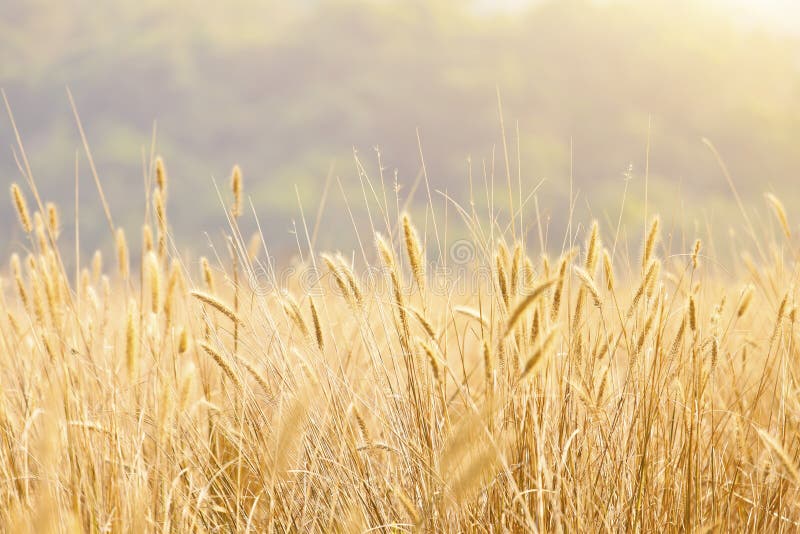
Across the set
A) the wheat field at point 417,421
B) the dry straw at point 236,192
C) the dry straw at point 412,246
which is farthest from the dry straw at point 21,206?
the dry straw at point 412,246

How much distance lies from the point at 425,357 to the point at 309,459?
579 millimetres

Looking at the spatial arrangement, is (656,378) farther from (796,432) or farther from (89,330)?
(89,330)

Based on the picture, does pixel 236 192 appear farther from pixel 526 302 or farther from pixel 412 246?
pixel 526 302

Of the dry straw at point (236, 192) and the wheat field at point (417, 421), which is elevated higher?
the dry straw at point (236, 192)

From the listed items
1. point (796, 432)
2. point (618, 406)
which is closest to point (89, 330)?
point (618, 406)

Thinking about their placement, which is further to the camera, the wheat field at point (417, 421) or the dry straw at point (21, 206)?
the dry straw at point (21, 206)

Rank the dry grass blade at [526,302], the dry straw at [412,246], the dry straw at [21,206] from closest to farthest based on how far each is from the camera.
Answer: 1. the dry grass blade at [526,302]
2. the dry straw at [412,246]
3. the dry straw at [21,206]

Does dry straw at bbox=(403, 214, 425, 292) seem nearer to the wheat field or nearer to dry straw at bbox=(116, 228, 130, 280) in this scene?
the wheat field

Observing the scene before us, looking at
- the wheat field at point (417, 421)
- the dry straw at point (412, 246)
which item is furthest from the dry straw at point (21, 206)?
the dry straw at point (412, 246)

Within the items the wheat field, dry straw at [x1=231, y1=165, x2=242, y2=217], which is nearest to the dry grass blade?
the wheat field

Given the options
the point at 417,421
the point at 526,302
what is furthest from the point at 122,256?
the point at 526,302

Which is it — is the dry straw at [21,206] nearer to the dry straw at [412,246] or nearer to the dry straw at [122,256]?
the dry straw at [122,256]

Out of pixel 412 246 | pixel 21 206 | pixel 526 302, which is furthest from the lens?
pixel 21 206

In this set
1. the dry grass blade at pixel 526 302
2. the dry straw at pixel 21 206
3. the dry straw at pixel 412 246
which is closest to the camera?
the dry grass blade at pixel 526 302
